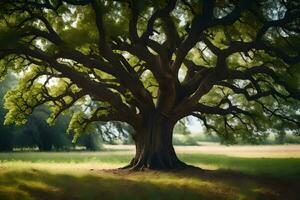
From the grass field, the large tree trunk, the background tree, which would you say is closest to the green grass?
the grass field

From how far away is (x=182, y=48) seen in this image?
22734 mm

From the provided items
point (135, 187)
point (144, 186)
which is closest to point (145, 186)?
point (144, 186)

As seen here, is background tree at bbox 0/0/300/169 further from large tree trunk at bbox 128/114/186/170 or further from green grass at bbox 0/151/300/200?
green grass at bbox 0/151/300/200

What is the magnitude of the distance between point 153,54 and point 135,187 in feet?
26.8

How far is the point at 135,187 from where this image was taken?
58.9ft

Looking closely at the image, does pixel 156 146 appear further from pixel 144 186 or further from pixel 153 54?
pixel 144 186

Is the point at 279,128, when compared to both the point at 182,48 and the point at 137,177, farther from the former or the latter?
the point at 137,177

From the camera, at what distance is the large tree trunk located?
972 inches

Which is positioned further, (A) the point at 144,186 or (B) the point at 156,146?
(B) the point at 156,146

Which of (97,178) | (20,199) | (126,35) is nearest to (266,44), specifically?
(126,35)

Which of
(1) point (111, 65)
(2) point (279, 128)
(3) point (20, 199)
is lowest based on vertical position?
(3) point (20, 199)

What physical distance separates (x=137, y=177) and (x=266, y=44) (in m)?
9.09

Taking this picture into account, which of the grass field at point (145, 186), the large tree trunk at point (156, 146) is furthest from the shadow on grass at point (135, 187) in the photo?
the large tree trunk at point (156, 146)

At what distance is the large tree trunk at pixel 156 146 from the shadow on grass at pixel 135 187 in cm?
287
